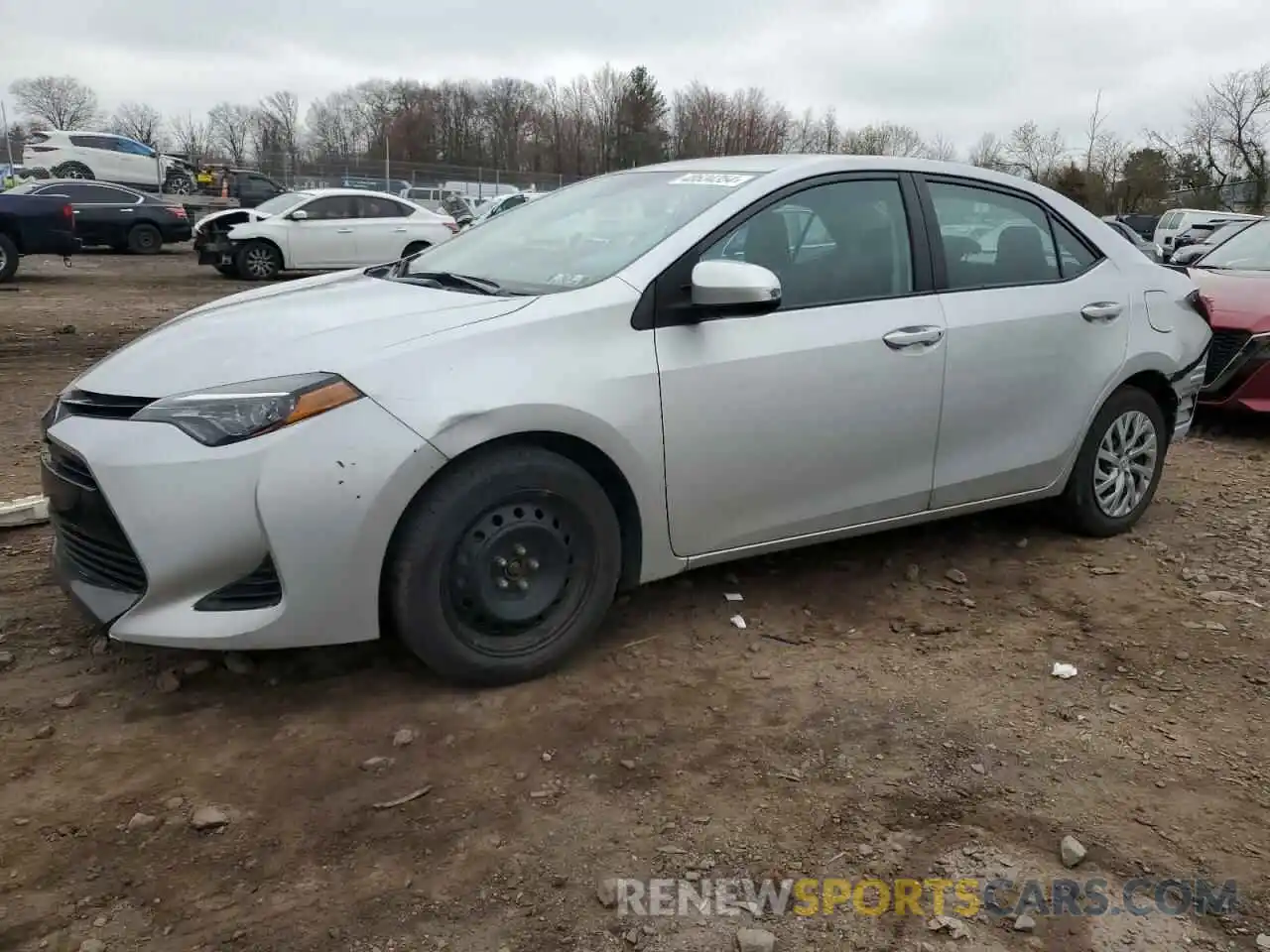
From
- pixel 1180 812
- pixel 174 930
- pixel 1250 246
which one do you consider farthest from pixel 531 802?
pixel 1250 246

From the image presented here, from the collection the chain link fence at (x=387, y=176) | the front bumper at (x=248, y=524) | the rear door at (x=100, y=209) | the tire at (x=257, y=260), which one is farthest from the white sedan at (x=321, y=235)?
the chain link fence at (x=387, y=176)

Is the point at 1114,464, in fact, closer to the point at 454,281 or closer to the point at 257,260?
the point at 454,281

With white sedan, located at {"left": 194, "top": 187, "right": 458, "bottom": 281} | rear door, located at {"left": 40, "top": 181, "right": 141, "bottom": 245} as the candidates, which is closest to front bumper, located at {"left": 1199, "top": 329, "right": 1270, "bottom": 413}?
white sedan, located at {"left": 194, "top": 187, "right": 458, "bottom": 281}

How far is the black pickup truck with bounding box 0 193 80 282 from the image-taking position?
14258 mm

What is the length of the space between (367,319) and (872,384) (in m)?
1.74

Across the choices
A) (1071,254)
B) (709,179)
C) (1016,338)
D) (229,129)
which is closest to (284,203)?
(709,179)

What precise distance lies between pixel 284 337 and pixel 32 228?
14.1m

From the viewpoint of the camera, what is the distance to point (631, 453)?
10.3ft

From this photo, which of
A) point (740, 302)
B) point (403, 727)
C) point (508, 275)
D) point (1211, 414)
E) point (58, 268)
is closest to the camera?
point (403, 727)

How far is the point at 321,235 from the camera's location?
16.2m

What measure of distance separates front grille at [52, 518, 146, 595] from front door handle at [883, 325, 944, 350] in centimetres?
253

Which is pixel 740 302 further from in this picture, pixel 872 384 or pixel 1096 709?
pixel 1096 709

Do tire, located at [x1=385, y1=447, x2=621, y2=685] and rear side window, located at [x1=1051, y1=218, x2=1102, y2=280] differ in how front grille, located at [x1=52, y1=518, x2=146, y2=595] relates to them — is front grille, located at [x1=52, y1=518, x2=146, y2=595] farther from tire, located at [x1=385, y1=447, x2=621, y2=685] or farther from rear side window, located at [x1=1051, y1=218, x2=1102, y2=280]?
rear side window, located at [x1=1051, y1=218, x2=1102, y2=280]

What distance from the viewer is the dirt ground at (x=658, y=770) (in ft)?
7.22
